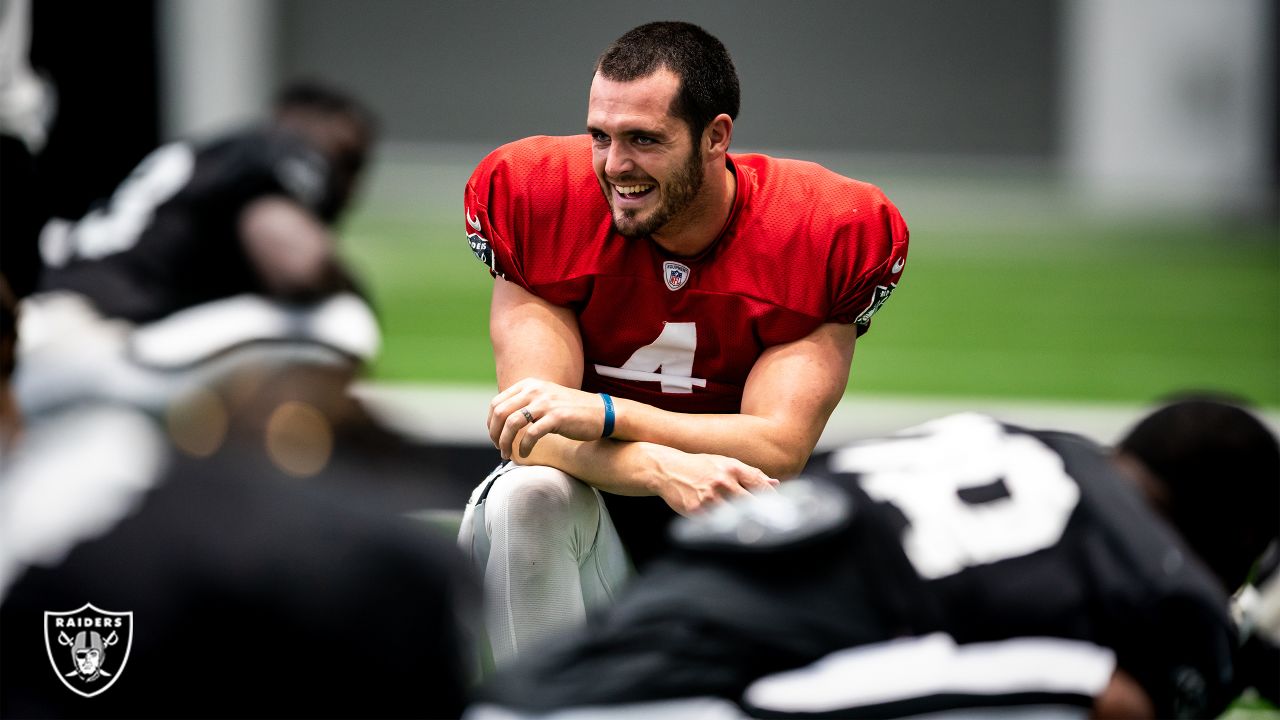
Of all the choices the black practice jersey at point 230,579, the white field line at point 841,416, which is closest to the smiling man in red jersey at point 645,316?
the black practice jersey at point 230,579

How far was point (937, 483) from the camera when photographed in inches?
100

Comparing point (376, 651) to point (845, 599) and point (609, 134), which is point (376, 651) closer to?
point (845, 599)

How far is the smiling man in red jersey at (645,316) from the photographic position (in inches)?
125

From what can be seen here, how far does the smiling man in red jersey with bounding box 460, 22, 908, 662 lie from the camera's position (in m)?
3.17

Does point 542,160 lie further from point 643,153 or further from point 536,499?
point 536,499

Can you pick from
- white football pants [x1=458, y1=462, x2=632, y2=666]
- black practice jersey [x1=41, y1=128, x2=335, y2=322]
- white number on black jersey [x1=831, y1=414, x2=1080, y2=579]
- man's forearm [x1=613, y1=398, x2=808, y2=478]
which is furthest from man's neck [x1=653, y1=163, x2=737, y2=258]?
black practice jersey [x1=41, y1=128, x2=335, y2=322]

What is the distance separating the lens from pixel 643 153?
321 cm

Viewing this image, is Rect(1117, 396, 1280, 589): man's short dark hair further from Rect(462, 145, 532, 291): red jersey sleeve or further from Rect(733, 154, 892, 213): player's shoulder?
Rect(462, 145, 532, 291): red jersey sleeve

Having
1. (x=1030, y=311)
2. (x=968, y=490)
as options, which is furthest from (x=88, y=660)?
(x=1030, y=311)

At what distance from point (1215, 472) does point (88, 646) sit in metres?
1.87

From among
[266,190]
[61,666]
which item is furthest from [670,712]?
[266,190]

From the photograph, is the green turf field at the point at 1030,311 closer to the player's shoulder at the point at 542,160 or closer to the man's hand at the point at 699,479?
the player's shoulder at the point at 542,160

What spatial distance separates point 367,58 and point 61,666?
64.2ft

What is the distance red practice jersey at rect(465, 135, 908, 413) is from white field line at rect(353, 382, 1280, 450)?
2.63 metres
